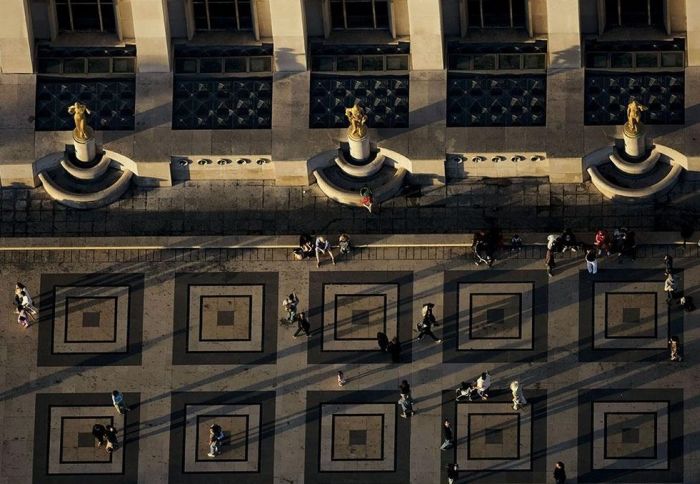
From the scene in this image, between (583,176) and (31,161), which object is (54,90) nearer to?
(31,161)

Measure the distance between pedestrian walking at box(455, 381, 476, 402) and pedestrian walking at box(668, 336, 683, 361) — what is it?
8296mm

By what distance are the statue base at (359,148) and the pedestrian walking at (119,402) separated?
14.0m

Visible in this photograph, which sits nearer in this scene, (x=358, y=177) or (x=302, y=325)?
(x=302, y=325)

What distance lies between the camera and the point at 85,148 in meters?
103

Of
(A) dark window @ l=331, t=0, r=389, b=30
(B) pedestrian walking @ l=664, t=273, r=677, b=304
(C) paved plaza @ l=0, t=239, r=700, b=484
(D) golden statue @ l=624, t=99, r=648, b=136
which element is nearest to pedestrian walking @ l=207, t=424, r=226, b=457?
(C) paved plaza @ l=0, t=239, r=700, b=484

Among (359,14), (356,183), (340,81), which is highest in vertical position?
(359,14)

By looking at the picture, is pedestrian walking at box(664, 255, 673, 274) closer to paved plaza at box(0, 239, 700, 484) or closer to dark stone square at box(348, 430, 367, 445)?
paved plaza at box(0, 239, 700, 484)

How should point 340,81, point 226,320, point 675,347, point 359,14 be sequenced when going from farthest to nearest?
1. point 359,14
2. point 340,81
3. point 226,320
4. point 675,347

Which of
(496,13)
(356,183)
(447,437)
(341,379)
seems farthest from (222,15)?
(447,437)

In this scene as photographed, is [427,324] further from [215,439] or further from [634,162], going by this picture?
[634,162]

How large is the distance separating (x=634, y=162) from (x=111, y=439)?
2468cm

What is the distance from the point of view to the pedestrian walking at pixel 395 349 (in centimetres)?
10275

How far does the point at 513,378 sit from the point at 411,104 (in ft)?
A: 40.2

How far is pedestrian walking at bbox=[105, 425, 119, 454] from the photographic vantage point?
336 feet
